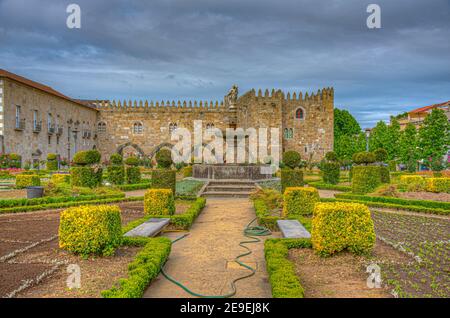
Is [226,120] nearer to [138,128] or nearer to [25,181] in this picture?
[138,128]

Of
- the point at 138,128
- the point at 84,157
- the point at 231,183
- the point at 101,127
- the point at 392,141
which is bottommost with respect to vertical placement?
the point at 231,183

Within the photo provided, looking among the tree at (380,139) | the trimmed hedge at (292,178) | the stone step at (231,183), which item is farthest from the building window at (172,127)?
the trimmed hedge at (292,178)

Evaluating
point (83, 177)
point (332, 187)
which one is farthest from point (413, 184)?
point (83, 177)

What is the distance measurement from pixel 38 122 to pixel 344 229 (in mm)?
26022

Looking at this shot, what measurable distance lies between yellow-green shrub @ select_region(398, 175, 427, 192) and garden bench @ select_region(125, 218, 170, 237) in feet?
32.9

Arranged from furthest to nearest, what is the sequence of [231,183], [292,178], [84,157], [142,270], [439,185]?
[231,183] < [84,157] < [439,185] < [292,178] < [142,270]

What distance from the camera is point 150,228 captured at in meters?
6.89

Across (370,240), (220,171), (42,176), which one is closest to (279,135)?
(220,171)

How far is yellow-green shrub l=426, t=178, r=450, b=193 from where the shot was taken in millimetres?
13309

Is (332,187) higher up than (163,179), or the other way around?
(163,179)

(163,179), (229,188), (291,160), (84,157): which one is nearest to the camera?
(163,179)

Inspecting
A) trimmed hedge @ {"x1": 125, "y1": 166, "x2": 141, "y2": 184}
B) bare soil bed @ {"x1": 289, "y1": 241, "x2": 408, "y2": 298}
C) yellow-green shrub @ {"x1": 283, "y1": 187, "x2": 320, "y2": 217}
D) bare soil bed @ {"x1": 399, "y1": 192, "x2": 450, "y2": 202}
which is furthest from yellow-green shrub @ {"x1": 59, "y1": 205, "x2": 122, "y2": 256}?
trimmed hedge @ {"x1": 125, "y1": 166, "x2": 141, "y2": 184}

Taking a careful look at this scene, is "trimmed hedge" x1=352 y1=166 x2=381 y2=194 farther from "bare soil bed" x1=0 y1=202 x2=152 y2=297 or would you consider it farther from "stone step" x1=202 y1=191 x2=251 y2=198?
"bare soil bed" x1=0 y1=202 x2=152 y2=297
